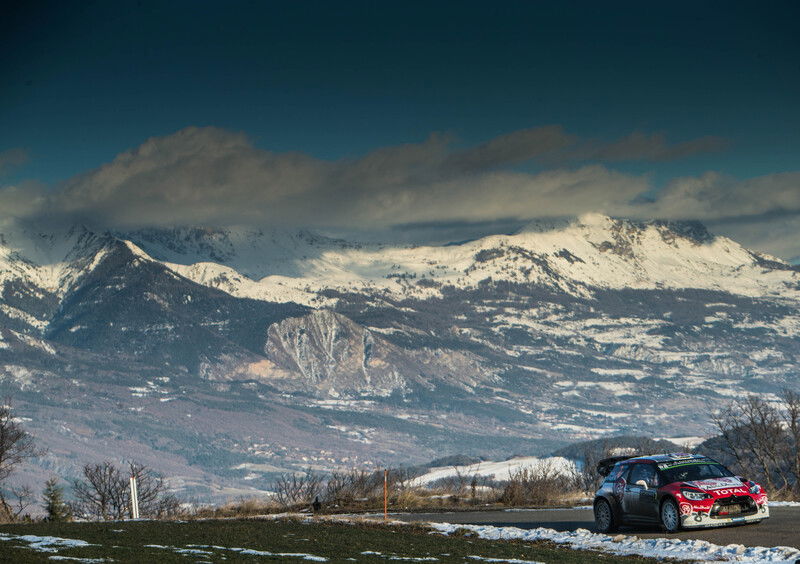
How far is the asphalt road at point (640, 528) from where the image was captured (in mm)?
31359

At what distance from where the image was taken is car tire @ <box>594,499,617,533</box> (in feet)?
119

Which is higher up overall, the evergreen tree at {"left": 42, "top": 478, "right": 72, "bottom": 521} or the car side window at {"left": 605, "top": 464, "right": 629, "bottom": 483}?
the evergreen tree at {"left": 42, "top": 478, "right": 72, "bottom": 521}

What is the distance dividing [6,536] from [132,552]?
4.82m

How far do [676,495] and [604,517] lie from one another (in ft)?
11.4

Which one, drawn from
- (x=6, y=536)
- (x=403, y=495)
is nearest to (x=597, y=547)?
(x=6, y=536)

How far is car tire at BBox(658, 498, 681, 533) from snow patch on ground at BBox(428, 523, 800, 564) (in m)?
1.67

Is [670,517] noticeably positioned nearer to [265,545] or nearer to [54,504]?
[265,545]

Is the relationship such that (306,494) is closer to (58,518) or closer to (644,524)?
(58,518)

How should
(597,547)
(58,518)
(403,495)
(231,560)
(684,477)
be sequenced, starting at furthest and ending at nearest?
(58,518) < (403,495) < (684,477) < (597,547) < (231,560)

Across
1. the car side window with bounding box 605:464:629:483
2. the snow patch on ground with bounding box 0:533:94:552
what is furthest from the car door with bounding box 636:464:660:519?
the snow patch on ground with bounding box 0:533:94:552

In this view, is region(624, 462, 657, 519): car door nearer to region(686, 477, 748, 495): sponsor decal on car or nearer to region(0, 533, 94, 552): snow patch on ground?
region(686, 477, 748, 495): sponsor decal on car

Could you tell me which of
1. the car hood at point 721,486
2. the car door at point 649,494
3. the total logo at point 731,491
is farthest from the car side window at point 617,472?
the total logo at point 731,491

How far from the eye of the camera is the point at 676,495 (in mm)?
33906

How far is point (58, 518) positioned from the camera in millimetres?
59781
